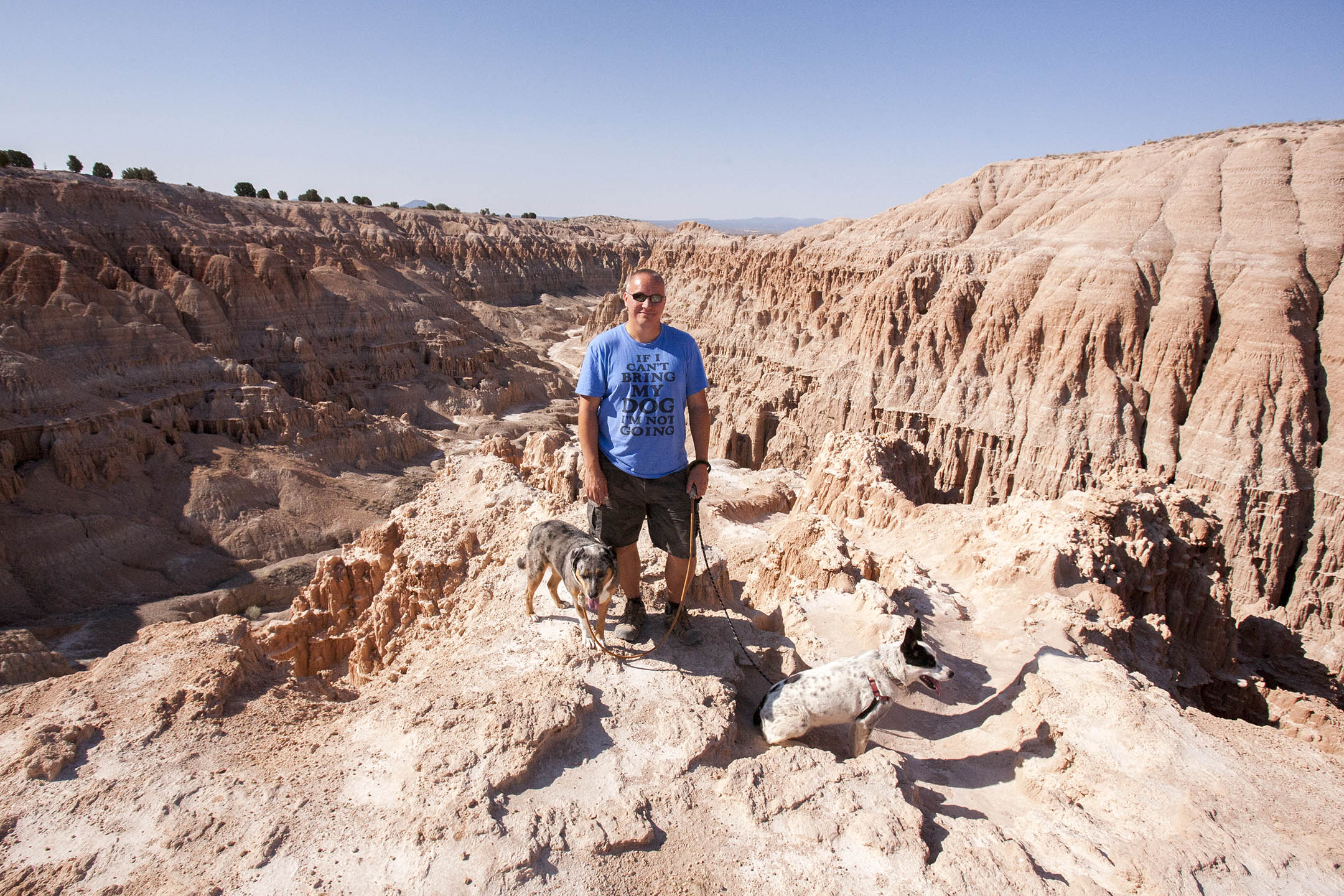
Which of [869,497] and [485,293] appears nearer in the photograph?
[869,497]

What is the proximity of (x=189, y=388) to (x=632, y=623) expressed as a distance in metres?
33.8

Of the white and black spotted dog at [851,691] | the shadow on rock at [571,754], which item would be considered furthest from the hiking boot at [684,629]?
the shadow on rock at [571,754]

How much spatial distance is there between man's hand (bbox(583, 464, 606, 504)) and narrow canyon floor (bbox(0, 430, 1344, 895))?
1.43m

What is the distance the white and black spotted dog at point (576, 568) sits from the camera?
550 centimetres

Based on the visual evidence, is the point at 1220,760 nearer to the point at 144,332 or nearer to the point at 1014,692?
the point at 1014,692

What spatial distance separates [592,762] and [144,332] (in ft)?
119

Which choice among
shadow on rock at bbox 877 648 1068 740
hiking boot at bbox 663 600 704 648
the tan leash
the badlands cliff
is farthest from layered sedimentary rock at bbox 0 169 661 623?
shadow on rock at bbox 877 648 1068 740

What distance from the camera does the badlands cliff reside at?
4.12m

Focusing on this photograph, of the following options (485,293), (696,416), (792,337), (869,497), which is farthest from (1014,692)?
(485,293)

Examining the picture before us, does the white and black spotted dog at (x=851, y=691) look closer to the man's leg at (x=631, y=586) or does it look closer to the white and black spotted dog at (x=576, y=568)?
the man's leg at (x=631, y=586)

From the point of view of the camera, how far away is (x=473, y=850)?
382 centimetres

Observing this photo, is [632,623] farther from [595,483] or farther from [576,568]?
[595,483]

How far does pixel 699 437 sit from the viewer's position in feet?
18.2

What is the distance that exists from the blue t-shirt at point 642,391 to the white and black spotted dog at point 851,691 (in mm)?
2108
